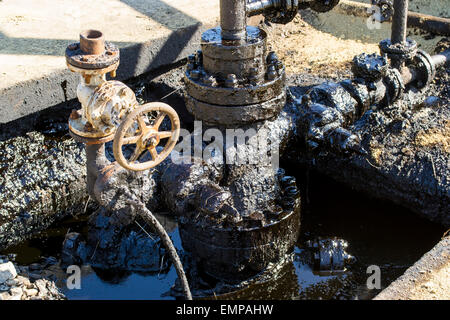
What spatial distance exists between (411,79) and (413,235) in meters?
1.32

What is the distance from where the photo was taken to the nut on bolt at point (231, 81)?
290 centimetres

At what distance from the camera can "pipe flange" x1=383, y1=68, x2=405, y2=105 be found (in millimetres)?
4047

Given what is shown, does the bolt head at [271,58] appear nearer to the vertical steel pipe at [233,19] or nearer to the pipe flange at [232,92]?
the pipe flange at [232,92]

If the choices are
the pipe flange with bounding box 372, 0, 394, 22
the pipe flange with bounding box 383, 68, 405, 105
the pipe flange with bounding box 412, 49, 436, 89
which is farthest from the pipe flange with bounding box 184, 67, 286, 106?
the pipe flange with bounding box 412, 49, 436, 89

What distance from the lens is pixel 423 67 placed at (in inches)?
178

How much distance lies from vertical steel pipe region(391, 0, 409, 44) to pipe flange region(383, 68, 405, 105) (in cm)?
40

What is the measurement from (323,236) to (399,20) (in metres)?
1.76

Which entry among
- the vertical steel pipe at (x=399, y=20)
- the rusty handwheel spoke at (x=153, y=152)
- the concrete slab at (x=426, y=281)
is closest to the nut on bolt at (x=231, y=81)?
the rusty handwheel spoke at (x=153, y=152)

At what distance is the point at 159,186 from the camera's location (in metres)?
3.26

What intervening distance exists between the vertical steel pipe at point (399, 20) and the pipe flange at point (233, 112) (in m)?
1.70

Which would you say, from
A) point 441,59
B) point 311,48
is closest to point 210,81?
point 441,59

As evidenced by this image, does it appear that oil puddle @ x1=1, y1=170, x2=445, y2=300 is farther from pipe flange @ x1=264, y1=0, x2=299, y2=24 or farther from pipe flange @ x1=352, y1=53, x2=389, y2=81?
pipe flange @ x1=264, y1=0, x2=299, y2=24

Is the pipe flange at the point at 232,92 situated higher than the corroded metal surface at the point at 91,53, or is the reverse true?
the corroded metal surface at the point at 91,53

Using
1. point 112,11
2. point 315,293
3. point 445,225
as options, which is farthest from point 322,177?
point 112,11
